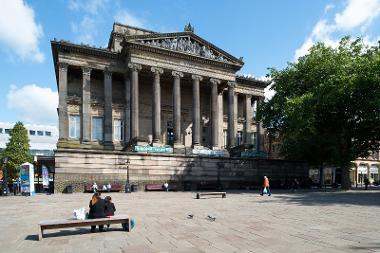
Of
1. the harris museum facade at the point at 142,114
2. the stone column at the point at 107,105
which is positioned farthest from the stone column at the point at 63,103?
the stone column at the point at 107,105

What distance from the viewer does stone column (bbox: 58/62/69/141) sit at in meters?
38.7

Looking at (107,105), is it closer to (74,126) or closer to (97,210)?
(74,126)

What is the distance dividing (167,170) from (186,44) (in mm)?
16991

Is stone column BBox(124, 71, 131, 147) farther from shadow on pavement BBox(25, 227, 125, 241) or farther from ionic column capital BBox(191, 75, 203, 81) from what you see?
shadow on pavement BBox(25, 227, 125, 241)

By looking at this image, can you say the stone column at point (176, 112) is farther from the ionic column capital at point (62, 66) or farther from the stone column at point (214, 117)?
the ionic column capital at point (62, 66)

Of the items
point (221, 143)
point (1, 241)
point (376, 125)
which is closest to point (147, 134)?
point (221, 143)

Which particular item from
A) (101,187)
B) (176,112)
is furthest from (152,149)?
(101,187)

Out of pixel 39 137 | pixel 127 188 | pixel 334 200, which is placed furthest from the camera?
pixel 39 137

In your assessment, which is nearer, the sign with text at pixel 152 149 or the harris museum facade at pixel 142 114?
the harris museum facade at pixel 142 114

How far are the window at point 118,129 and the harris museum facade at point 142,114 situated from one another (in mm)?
129

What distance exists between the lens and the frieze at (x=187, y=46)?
4181cm

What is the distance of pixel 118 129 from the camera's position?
144 ft

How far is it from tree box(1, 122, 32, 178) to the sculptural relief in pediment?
1011 inches

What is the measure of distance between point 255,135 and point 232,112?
36.7 ft
